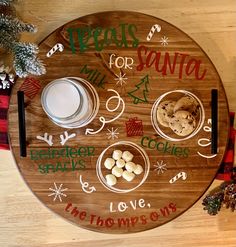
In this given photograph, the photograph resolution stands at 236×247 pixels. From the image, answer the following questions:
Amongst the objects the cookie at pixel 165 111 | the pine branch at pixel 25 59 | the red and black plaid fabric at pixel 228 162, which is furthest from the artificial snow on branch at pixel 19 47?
the red and black plaid fabric at pixel 228 162

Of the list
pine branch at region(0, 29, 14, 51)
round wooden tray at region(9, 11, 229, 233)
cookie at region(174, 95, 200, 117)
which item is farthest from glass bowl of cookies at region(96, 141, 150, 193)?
pine branch at region(0, 29, 14, 51)

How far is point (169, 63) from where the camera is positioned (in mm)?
893

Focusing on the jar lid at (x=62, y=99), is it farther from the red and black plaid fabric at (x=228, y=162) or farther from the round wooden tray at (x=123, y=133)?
the red and black plaid fabric at (x=228, y=162)

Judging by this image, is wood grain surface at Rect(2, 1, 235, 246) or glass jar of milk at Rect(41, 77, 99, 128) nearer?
glass jar of milk at Rect(41, 77, 99, 128)

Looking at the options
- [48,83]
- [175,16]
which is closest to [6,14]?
[48,83]

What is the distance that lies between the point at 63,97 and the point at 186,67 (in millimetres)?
241

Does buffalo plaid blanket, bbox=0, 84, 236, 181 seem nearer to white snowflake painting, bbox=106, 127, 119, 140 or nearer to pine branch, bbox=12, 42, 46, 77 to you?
pine branch, bbox=12, 42, 46, 77

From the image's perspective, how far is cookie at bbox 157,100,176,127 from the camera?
88cm

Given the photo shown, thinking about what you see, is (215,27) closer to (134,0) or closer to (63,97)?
(134,0)

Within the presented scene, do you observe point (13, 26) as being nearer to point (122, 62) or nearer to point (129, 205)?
point (122, 62)

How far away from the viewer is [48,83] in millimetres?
885

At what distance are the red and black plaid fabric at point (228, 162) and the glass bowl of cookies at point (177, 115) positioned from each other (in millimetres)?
72

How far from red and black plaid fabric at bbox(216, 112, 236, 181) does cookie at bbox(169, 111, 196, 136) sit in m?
0.09

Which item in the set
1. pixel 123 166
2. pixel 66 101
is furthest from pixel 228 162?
pixel 66 101
